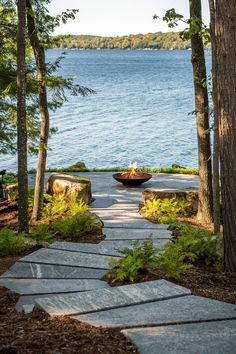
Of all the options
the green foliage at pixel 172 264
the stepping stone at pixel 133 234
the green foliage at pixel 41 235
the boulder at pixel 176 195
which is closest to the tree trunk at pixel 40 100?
the stepping stone at pixel 133 234

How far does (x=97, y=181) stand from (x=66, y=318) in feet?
42.7

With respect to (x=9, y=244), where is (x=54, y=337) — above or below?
above

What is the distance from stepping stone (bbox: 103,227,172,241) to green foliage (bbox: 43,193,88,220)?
1442 mm

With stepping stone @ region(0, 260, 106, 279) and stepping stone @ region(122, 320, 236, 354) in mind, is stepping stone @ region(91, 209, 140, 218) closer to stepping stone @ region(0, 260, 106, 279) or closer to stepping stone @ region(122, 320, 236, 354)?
stepping stone @ region(0, 260, 106, 279)

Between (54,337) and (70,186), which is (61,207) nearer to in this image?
(70,186)

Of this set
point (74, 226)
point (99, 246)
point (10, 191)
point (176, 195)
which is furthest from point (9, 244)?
point (10, 191)

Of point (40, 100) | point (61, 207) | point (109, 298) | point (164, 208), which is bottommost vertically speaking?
point (164, 208)

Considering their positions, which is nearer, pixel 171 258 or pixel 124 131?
pixel 171 258

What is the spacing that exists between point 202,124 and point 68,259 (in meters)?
5.80

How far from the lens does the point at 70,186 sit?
1453 centimetres

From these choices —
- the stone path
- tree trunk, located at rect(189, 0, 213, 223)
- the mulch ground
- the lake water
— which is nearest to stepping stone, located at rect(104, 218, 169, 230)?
the stone path

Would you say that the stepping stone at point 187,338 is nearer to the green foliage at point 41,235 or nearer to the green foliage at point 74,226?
the green foliage at point 41,235

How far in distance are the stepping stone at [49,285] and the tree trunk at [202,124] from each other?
594cm

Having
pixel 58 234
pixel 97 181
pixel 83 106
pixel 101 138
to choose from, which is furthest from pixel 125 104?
pixel 58 234
